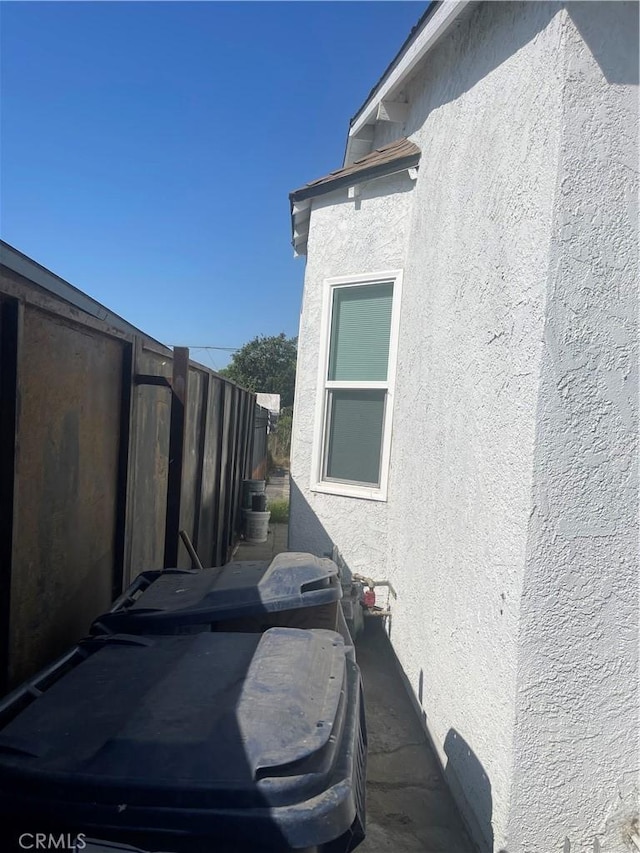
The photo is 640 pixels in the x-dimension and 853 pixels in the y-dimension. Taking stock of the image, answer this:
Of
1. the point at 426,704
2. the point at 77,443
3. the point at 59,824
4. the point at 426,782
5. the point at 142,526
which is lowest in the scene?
the point at 426,782

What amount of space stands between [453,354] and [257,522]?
616 centimetres

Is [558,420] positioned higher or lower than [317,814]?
higher

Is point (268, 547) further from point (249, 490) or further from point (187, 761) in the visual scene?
point (187, 761)

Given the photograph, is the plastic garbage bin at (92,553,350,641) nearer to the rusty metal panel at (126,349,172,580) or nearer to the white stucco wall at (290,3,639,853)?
the rusty metal panel at (126,349,172,580)

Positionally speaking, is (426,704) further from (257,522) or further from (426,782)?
(257,522)

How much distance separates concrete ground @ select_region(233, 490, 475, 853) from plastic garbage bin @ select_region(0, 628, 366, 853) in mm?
1172

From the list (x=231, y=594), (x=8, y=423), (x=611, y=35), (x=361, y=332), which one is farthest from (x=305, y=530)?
(x=611, y=35)

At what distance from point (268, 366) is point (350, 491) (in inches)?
1185

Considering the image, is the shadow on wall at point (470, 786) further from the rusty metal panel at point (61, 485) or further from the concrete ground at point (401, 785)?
the rusty metal panel at point (61, 485)

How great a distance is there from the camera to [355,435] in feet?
17.4

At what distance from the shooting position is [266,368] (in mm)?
34750

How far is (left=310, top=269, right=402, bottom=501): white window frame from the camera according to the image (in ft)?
16.3

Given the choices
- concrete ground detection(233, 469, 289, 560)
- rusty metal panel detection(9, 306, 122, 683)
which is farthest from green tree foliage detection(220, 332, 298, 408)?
rusty metal panel detection(9, 306, 122, 683)

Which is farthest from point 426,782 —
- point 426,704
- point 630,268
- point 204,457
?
point 204,457
